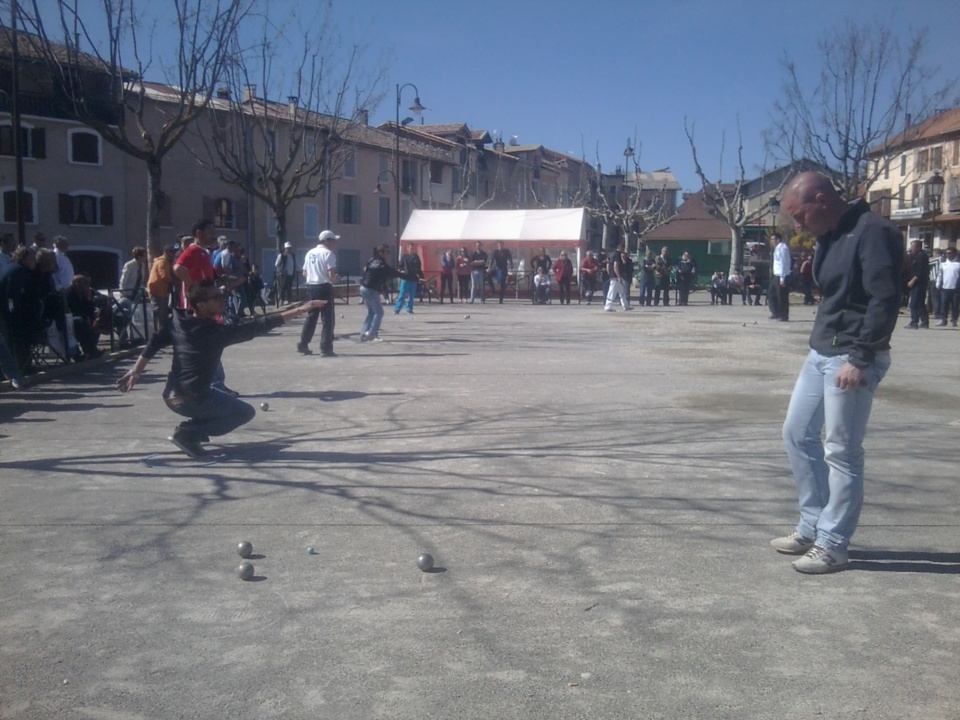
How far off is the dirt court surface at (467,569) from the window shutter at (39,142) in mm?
35869

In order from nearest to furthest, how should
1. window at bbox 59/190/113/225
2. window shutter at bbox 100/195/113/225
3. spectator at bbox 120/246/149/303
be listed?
spectator at bbox 120/246/149/303, window at bbox 59/190/113/225, window shutter at bbox 100/195/113/225

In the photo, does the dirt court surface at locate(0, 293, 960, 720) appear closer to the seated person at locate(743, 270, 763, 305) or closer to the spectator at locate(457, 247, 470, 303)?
the spectator at locate(457, 247, 470, 303)

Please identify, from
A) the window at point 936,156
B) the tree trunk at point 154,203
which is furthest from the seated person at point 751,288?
the window at point 936,156

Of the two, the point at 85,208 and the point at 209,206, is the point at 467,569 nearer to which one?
the point at 85,208

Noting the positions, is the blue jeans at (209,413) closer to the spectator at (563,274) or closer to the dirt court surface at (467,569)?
the dirt court surface at (467,569)

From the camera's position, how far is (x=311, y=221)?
183 ft

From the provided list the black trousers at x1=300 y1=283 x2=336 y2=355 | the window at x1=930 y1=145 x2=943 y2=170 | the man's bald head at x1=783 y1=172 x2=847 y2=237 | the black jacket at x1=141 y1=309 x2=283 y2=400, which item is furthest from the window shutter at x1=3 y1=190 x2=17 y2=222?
the window at x1=930 y1=145 x2=943 y2=170

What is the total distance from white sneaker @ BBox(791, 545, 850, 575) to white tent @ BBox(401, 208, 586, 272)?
28.7 m

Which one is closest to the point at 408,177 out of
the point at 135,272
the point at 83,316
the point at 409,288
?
the point at 409,288

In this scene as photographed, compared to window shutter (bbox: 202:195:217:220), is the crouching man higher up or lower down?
lower down

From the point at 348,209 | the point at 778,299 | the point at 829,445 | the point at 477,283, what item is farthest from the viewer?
the point at 348,209

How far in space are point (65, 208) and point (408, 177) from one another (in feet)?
84.7

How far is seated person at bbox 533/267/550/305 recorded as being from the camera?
3130cm

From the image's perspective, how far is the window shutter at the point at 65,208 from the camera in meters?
42.0
